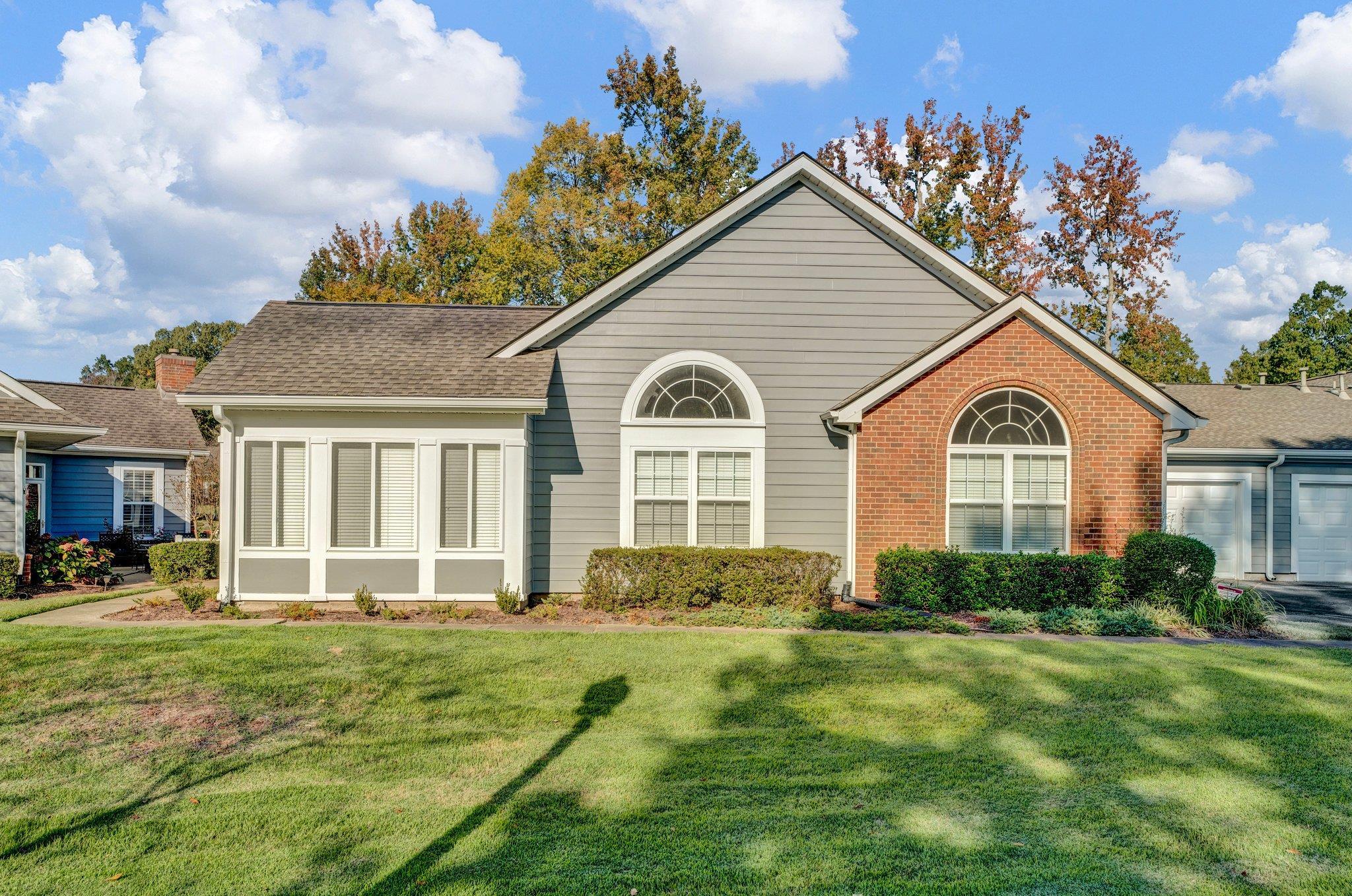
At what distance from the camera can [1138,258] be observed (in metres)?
29.5

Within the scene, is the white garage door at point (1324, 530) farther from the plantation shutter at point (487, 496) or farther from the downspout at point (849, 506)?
the plantation shutter at point (487, 496)

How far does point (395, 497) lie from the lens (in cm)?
1162

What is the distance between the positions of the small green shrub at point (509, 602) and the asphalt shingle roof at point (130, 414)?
590 inches

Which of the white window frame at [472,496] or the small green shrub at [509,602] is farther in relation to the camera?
the white window frame at [472,496]

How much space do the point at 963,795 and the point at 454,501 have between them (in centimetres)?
828

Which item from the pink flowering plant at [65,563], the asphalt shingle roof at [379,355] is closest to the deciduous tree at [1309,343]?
the asphalt shingle roof at [379,355]

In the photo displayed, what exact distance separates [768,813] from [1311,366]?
46.9 meters

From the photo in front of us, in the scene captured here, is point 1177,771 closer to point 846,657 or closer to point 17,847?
point 846,657

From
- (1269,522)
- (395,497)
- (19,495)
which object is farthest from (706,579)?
(1269,522)

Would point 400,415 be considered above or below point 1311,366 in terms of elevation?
below

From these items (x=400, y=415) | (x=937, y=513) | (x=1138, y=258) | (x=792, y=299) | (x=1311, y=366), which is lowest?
(x=937, y=513)

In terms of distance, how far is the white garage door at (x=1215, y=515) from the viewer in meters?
16.4

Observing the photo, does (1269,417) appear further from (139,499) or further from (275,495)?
(139,499)

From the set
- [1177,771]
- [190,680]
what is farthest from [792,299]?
[190,680]
